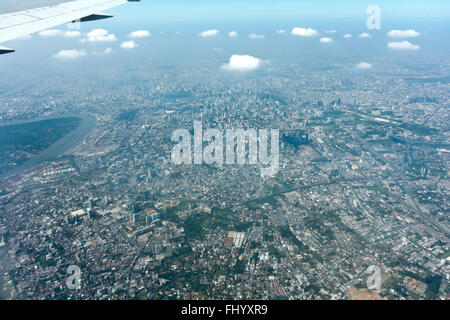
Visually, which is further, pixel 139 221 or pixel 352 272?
pixel 139 221

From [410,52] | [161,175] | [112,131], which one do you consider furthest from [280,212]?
[410,52]

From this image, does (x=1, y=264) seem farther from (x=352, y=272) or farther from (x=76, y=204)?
(x=352, y=272)

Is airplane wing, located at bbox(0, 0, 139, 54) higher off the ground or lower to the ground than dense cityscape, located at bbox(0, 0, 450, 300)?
higher

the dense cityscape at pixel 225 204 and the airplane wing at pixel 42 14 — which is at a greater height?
the airplane wing at pixel 42 14

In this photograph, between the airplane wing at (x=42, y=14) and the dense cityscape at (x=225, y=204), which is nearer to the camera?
the airplane wing at (x=42, y=14)

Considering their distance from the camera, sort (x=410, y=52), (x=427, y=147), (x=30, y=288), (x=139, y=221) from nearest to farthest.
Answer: (x=30, y=288) → (x=139, y=221) → (x=427, y=147) → (x=410, y=52)

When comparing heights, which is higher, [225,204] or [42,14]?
[42,14]

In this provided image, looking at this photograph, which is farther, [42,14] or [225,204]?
[225,204]
